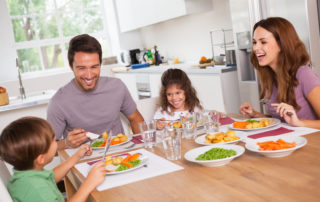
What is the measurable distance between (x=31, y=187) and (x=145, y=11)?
4550 millimetres

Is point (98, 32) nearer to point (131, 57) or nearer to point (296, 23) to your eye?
point (131, 57)

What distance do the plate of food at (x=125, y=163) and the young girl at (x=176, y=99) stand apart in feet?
3.45

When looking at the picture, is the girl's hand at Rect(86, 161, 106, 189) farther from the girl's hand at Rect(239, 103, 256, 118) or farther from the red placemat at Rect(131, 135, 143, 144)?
the girl's hand at Rect(239, 103, 256, 118)

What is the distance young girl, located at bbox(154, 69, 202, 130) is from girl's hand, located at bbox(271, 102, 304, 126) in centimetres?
93

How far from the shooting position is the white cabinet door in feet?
15.2

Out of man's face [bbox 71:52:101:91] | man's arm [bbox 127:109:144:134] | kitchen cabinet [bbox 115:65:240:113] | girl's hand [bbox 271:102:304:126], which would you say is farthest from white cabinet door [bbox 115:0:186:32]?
girl's hand [bbox 271:102:304:126]

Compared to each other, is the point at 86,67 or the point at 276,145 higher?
the point at 86,67

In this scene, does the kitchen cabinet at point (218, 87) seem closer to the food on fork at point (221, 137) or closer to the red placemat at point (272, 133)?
the red placemat at point (272, 133)

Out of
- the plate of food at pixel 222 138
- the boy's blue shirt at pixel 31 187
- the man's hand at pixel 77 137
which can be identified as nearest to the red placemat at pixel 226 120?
the plate of food at pixel 222 138

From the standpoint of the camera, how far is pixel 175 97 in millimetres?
2605

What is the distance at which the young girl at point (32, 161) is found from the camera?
1.32 meters

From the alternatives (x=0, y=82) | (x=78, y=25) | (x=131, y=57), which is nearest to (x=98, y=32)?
(x=78, y=25)

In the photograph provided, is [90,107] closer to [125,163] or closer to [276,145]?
[125,163]

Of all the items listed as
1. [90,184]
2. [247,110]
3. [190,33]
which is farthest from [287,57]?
[190,33]
